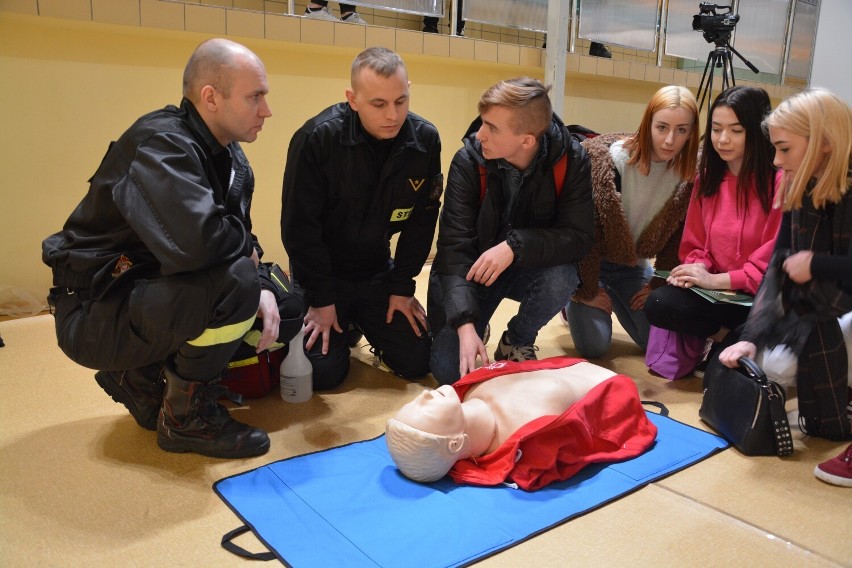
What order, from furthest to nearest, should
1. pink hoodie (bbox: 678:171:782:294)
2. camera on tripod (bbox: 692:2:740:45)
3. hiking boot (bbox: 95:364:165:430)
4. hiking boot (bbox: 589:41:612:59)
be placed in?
hiking boot (bbox: 589:41:612:59) < camera on tripod (bbox: 692:2:740:45) < pink hoodie (bbox: 678:171:782:294) < hiking boot (bbox: 95:364:165:430)

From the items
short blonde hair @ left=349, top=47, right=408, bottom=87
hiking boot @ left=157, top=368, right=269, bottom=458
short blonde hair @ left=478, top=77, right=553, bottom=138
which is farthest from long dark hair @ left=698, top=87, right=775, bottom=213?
hiking boot @ left=157, top=368, right=269, bottom=458

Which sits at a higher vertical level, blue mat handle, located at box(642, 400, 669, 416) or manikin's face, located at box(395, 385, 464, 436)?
manikin's face, located at box(395, 385, 464, 436)

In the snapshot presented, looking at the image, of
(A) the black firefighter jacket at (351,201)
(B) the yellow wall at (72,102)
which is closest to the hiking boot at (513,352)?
(A) the black firefighter jacket at (351,201)

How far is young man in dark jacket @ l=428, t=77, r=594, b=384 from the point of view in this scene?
2.29m

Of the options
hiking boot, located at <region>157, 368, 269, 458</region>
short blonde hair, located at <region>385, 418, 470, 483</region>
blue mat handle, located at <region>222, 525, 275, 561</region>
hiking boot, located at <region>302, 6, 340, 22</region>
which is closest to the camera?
blue mat handle, located at <region>222, 525, 275, 561</region>

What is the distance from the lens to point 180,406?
1.96m

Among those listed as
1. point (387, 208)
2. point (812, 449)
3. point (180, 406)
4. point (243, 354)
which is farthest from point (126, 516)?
point (812, 449)

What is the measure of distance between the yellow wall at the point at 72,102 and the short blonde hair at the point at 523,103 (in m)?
1.93

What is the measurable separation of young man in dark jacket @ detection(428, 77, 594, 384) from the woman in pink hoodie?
0.39 metres

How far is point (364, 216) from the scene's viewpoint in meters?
2.52

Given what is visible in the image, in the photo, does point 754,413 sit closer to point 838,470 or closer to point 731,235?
point 838,470

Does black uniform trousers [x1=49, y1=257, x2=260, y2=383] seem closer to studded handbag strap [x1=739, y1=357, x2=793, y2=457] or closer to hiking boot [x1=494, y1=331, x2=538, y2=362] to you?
hiking boot [x1=494, y1=331, x2=538, y2=362]

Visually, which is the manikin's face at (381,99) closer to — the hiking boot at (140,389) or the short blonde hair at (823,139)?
the hiking boot at (140,389)

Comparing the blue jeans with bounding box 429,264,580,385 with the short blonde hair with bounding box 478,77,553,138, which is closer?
the short blonde hair with bounding box 478,77,553,138
